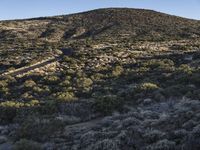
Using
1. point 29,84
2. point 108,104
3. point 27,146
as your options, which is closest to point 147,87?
point 108,104

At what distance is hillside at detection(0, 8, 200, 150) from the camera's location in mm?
19000

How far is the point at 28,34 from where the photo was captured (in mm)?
92562

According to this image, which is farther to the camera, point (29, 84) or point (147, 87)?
point (29, 84)

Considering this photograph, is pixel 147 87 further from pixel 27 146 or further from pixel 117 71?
pixel 27 146

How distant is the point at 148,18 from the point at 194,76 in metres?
73.9

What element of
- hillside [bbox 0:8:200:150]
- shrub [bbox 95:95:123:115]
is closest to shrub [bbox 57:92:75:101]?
hillside [bbox 0:8:200:150]

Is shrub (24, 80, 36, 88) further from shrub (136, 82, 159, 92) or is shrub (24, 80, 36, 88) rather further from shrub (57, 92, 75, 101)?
shrub (136, 82, 159, 92)

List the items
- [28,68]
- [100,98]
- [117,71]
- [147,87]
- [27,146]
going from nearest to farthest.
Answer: [27,146]
[100,98]
[147,87]
[117,71]
[28,68]

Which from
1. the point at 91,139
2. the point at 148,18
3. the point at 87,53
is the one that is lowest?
the point at 91,139

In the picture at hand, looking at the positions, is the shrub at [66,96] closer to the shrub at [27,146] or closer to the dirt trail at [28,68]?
the shrub at [27,146]

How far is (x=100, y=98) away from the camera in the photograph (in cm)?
2752

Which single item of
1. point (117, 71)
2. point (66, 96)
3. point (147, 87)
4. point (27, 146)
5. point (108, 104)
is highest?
point (117, 71)

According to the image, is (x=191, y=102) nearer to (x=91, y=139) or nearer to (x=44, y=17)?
(x=91, y=139)

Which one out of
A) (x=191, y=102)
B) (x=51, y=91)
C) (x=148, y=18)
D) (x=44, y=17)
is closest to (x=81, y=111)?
(x=191, y=102)
